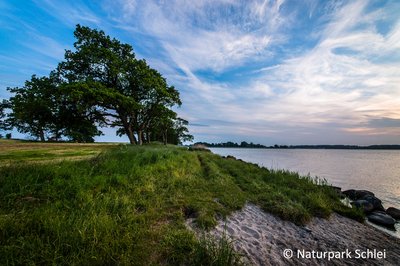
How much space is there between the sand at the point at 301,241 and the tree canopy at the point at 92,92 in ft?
52.2

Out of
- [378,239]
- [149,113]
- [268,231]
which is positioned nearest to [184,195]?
[268,231]

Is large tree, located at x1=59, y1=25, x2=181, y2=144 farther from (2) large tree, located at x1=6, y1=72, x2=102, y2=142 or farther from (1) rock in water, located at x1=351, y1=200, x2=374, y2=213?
(1) rock in water, located at x1=351, y1=200, x2=374, y2=213

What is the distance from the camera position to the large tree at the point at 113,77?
742 inches

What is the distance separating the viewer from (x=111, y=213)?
4395mm

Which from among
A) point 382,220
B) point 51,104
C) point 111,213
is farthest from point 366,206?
point 51,104

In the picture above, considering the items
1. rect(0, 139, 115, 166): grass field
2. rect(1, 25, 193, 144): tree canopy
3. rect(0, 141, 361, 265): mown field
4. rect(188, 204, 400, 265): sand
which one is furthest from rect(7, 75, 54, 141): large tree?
A: rect(188, 204, 400, 265): sand

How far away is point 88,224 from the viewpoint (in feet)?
11.5

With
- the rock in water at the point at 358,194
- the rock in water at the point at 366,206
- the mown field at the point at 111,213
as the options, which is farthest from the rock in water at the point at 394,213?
the mown field at the point at 111,213

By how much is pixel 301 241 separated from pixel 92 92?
17859 mm

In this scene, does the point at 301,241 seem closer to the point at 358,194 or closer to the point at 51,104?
the point at 358,194

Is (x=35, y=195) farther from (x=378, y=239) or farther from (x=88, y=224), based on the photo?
(x=378, y=239)

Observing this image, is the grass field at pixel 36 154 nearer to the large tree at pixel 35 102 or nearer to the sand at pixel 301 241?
the large tree at pixel 35 102

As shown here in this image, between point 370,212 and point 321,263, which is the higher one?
point 321,263

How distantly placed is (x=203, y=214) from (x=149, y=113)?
72.1 ft
